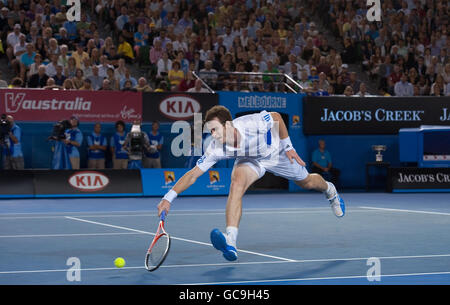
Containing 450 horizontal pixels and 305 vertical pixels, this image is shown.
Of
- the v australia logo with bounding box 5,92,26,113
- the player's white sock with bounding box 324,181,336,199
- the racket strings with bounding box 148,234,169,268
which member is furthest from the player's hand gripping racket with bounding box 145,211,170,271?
the v australia logo with bounding box 5,92,26,113

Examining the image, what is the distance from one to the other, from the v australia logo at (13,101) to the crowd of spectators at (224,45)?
1.50 ft

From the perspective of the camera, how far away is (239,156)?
9.85 metres

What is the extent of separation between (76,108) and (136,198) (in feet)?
10.8

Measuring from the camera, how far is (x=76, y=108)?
23.6 m

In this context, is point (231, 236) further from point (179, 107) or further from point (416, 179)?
point (416, 179)

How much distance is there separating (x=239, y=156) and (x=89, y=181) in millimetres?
13918

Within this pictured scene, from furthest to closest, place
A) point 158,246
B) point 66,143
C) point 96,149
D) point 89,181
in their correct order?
point 96,149
point 66,143
point 89,181
point 158,246

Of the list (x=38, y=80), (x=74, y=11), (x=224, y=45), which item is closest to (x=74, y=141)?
(x=38, y=80)

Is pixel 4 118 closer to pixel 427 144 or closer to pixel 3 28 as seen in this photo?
pixel 3 28

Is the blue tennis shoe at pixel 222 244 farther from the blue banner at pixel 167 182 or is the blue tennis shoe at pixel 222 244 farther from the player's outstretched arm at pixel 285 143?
the blue banner at pixel 167 182

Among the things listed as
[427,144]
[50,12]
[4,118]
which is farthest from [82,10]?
[427,144]

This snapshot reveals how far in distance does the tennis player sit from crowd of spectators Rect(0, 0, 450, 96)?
44.6ft

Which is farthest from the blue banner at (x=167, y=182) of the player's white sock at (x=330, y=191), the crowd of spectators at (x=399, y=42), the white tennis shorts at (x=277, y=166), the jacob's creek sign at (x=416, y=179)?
the white tennis shorts at (x=277, y=166)

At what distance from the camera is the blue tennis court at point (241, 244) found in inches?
339
